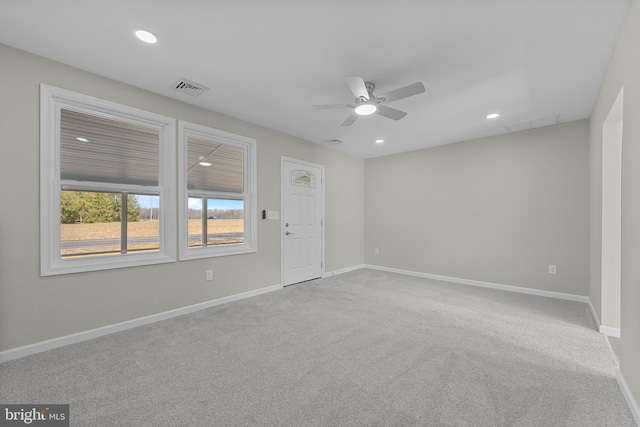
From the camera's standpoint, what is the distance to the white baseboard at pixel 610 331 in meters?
2.67

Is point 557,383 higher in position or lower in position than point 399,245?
lower

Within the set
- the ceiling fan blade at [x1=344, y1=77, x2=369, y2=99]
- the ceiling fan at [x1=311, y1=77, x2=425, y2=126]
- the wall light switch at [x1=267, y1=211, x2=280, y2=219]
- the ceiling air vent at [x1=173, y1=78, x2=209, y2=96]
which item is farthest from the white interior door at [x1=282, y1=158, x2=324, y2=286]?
the ceiling fan blade at [x1=344, y1=77, x2=369, y2=99]

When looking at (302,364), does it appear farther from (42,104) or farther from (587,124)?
(587,124)

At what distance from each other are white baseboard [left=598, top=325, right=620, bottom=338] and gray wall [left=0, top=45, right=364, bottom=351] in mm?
4083

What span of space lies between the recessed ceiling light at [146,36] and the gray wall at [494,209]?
4627 millimetres

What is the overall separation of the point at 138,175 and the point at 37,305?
1.47m

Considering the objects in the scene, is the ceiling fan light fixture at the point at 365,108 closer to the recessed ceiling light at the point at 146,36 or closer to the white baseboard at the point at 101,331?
the recessed ceiling light at the point at 146,36

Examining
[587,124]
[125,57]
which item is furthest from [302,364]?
[587,124]

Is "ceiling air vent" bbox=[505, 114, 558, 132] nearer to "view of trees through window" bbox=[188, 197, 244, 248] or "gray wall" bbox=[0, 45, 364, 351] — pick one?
"gray wall" bbox=[0, 45, 364, 351]

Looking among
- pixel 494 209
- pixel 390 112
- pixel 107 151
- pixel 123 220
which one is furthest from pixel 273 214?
pixel 494 209

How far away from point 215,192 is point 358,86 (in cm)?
240

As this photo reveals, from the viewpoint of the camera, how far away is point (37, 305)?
7.70 ft

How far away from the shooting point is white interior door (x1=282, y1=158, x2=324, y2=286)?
4570 mm

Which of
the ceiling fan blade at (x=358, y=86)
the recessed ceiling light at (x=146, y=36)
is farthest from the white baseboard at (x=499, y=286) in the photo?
the recessed ceiling light at (x=146, y=36)
